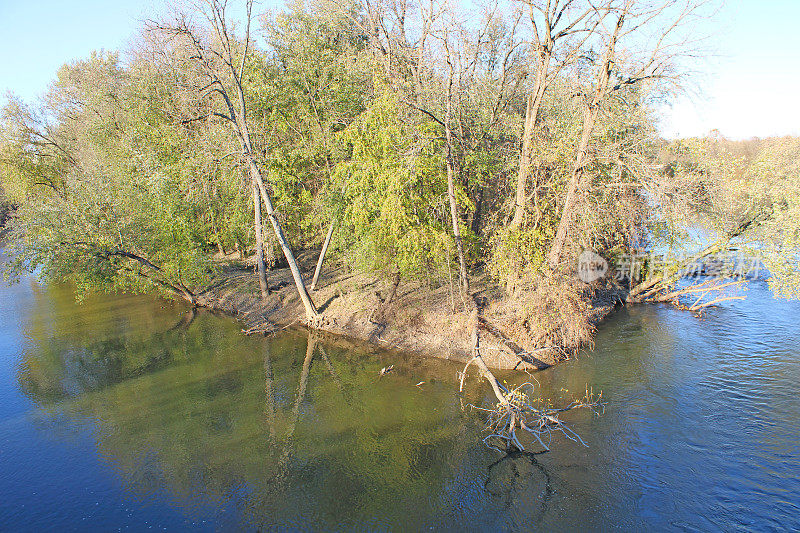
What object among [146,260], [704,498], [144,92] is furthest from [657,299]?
[144,92]

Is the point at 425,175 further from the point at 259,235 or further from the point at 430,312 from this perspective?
the point at 259,235

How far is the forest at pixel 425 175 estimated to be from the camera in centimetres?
1741

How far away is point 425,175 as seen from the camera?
1872 cm

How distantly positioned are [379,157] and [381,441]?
11942mm

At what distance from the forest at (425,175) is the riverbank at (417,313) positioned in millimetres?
225

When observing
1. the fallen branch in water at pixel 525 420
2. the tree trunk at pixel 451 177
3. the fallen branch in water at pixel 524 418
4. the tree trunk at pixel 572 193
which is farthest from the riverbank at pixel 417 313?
the fallen branch in water at pixel 525 420

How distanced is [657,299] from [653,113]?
31.3ft

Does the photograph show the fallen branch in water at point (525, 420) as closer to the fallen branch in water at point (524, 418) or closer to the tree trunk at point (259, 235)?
the fallen branch in water at point (524, 418)

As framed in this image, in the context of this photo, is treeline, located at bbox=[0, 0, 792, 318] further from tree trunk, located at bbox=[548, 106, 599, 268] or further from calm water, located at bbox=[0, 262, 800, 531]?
calm water, located at bbox=[0, 262, 800, 531]

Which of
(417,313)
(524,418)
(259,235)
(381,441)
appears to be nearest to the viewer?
(381,441)

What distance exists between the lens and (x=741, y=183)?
19516mm

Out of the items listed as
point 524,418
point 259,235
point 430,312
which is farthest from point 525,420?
point 259,235

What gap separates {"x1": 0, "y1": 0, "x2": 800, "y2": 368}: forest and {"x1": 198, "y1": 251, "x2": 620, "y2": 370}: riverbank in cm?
22

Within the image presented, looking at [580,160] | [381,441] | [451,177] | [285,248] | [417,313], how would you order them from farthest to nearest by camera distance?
[285,248], [417,313], [451,177], [580,160], [381,441]
